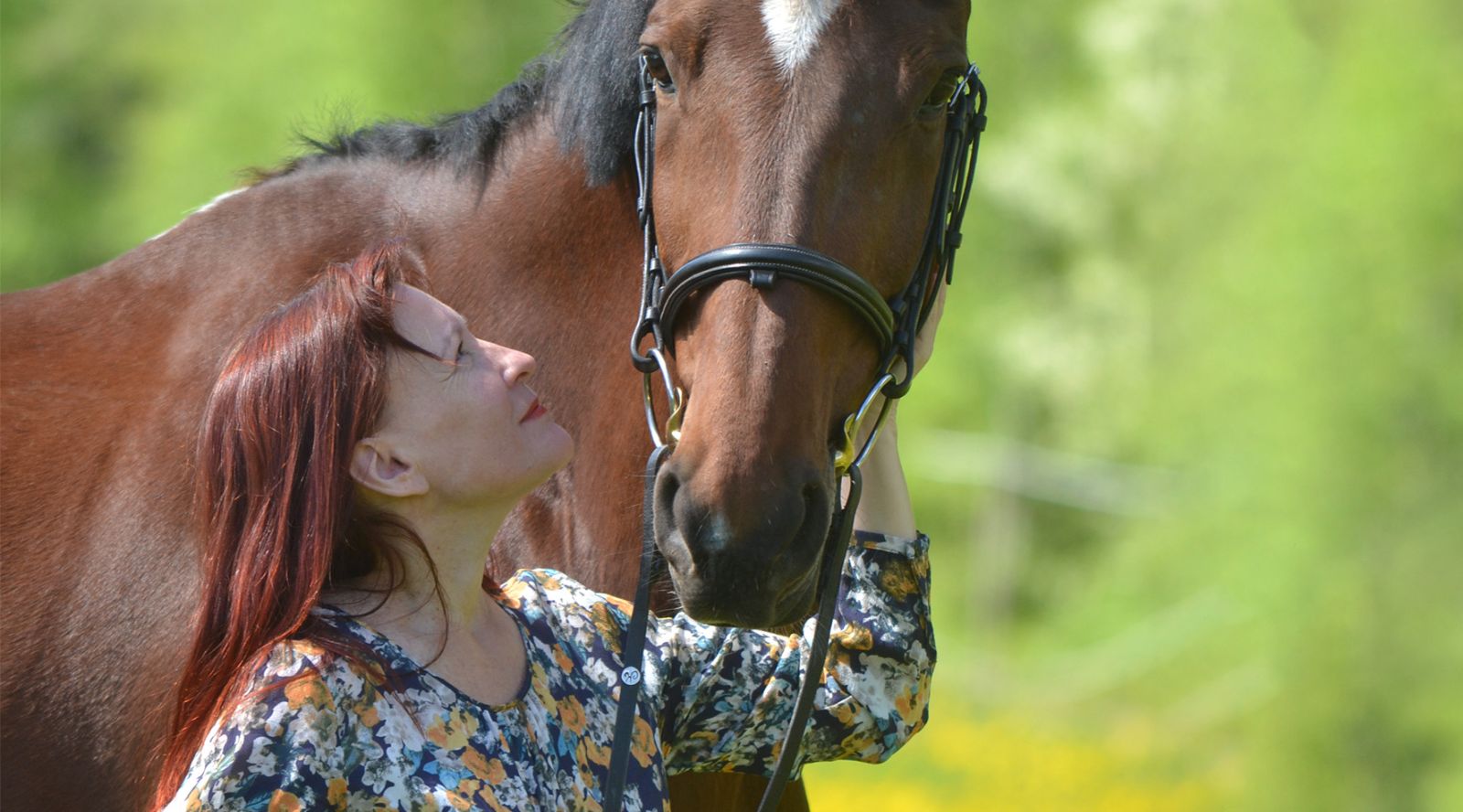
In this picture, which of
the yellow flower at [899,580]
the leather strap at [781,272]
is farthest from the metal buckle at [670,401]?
the yellow flower at [899,580]

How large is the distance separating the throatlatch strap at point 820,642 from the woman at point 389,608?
77 millimetres

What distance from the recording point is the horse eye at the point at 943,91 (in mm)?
2260

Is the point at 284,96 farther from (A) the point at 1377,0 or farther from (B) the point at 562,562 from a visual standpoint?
(B) the point at 562,562

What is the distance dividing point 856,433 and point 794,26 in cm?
62

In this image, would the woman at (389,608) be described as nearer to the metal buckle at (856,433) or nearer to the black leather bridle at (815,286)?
the black leather bridle at (815,286)

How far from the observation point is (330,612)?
1706 millimetres

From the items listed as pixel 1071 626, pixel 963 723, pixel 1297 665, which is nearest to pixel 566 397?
pixel 1297 665

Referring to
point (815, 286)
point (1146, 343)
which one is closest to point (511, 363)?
point (815, 286)

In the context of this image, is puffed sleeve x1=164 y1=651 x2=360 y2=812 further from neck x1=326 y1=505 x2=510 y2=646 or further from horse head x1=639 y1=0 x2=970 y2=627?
horse head x1=639 y1=0 x2=970 y2=627

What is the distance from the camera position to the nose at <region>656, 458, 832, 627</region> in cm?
188

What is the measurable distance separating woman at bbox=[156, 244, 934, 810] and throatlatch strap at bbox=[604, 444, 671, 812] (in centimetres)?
3

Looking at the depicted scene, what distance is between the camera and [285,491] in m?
1.70

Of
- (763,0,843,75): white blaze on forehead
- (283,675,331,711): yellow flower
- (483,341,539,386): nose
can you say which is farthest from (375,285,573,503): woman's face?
(763,0,843,75): white blaze on forehead

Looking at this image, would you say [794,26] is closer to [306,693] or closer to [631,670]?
[631,670]
